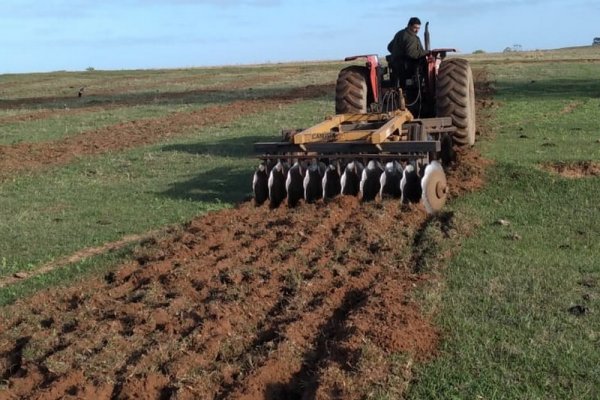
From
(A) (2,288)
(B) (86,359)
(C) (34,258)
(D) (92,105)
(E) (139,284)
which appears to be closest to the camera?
(B) (86,359)

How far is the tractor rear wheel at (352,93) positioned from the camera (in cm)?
1091

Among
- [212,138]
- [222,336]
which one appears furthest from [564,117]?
[222,336]

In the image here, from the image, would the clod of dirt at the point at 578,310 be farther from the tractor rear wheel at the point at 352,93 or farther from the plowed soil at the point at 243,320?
the tractor rear wheel at the point at 352,93

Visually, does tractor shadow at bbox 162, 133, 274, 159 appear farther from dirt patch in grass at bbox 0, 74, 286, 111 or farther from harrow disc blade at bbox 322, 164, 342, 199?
dirt patch in grass at bbox 0, 74, 286, 111

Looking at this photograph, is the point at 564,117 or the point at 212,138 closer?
the point at 564,117

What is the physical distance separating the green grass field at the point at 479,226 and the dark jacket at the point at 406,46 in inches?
74.3

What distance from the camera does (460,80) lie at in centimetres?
1053

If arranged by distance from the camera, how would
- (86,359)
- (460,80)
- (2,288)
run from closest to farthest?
(86,359) → (2,288) → (460,80)

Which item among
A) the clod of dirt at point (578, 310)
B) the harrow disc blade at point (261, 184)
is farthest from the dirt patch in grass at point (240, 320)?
the harrow disc blade at point (261, 184)

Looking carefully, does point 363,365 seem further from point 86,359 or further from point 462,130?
point 462,130

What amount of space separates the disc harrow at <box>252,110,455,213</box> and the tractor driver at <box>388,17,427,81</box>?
1.31m

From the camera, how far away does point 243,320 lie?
5.25 meters

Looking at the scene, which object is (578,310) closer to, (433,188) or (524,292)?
(524,292)

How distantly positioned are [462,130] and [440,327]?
643 cm
